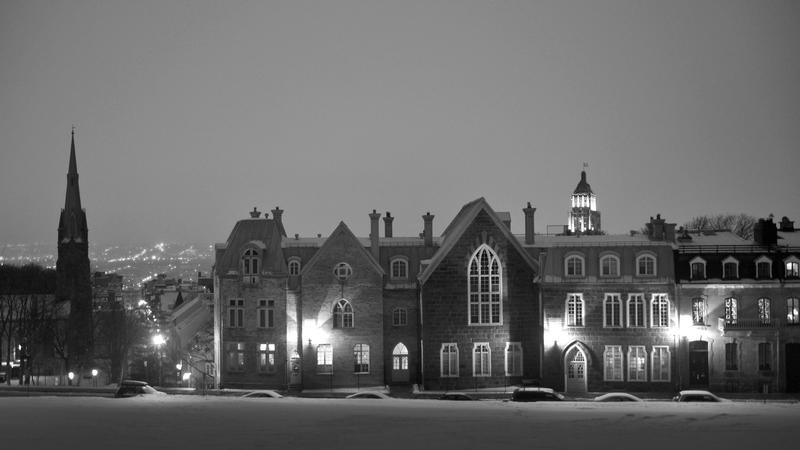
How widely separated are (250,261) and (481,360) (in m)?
14.6

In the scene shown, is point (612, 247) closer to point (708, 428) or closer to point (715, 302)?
point (715, 302)

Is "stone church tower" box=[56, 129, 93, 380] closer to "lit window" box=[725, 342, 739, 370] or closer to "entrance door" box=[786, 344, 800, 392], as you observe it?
"lit window" box=[725, 342, 739, 370]

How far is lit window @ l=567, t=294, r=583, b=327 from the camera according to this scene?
203 feet

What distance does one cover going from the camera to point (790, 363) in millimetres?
61031

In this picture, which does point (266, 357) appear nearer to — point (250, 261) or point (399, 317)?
point (250, 261)

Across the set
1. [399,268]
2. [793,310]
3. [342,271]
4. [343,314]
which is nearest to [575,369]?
[399,268]

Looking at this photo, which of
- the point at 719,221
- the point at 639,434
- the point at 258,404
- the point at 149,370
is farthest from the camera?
the point at 719,221

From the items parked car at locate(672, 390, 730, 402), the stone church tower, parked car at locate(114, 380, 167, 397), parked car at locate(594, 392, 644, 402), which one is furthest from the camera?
the stone church tower

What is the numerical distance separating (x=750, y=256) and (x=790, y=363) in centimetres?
635

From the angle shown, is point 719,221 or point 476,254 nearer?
point 476,254

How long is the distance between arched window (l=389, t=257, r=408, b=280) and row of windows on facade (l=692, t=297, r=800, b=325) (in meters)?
16.6

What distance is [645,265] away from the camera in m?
62.1

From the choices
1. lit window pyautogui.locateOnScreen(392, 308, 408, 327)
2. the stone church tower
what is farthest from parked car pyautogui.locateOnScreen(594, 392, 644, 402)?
the stone church tower

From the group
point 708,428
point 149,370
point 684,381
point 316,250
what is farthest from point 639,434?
point 149,370
